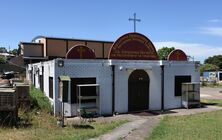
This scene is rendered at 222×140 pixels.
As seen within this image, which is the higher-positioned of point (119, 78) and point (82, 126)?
point (119, 78)

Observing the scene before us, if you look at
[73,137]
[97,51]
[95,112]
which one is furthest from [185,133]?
[97,51]

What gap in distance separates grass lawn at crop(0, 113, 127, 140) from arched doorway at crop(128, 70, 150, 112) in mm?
4380

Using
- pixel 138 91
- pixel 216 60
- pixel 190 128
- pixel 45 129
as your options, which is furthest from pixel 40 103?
pixel 216 60

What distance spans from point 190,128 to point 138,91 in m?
6.28

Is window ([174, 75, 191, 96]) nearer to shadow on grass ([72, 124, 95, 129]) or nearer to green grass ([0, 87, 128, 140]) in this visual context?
green grass ([0, 87, 128, 140])

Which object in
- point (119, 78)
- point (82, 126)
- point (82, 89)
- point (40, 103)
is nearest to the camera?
point (82, 126)

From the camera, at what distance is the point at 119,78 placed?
19766 millimetres

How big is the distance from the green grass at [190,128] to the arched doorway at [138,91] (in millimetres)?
2734

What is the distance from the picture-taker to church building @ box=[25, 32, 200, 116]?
722 inches

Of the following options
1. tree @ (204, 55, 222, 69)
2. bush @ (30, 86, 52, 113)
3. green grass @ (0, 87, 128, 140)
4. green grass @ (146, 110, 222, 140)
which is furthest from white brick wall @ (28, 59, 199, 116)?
tree @ (204, 55, 222, 69)

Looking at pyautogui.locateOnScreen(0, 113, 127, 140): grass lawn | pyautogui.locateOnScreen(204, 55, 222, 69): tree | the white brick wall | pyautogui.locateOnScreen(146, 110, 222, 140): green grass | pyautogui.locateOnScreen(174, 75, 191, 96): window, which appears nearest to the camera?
pyautogui.locateOnScreen(0, 113, 127, 140): grass lawn

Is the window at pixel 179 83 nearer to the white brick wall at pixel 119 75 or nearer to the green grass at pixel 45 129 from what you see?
the white brick wall at pixel 119 75

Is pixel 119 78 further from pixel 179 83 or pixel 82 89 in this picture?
pixel 179 83

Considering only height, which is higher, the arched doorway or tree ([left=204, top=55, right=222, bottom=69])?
tree ([left=204, top=55, right=222, bottom=69])
